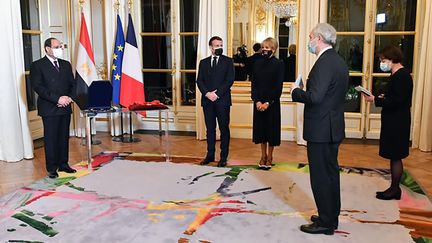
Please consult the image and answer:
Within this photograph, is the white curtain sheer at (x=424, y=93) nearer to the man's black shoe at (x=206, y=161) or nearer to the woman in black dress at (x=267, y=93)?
the woman in black dress at (x=267, y=93)

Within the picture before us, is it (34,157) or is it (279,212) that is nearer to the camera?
(279,212)

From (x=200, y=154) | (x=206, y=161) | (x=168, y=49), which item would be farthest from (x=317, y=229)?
(x=168, y=49)

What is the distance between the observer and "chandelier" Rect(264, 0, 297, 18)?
6.66 meters

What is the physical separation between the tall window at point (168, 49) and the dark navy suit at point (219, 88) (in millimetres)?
2180

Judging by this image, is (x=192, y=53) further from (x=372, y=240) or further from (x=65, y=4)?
(x=372, y=240)

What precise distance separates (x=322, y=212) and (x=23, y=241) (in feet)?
7.25

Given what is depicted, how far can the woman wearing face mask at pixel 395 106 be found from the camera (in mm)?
3771

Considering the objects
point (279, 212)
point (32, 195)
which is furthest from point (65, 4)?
point (279, 212)

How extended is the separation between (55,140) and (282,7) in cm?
389

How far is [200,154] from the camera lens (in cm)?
597

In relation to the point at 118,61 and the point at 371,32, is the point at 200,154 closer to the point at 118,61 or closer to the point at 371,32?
the point at 118,61

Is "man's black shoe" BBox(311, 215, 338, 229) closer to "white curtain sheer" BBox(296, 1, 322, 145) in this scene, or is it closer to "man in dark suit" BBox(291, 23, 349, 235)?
"man in dark suit" BBox(291, 23, 349, 235)

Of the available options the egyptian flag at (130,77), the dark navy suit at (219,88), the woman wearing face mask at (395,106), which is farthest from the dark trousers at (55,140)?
the woman wearing face mask at (395,106)

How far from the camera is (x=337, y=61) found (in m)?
3.09
